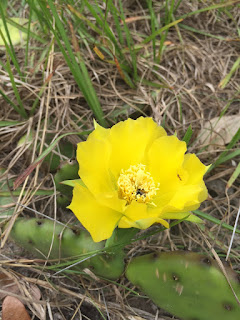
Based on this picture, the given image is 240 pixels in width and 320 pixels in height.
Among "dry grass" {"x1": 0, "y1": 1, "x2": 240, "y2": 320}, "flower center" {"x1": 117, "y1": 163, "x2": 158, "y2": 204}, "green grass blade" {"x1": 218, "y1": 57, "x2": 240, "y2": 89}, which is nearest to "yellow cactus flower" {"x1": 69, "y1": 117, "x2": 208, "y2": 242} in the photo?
"flower center" {"x1": 117, "y1": 163, "x2": 158, "y2": 204}

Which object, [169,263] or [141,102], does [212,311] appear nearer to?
[169,263]

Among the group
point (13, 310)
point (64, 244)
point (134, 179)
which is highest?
point (134, 179)

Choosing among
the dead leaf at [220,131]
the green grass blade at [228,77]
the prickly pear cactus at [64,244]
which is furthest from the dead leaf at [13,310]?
the green grass blade at [228,77]

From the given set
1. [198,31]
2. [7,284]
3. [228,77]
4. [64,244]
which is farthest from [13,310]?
[198,31]

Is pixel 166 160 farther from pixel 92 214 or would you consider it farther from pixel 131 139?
pixel 92 214

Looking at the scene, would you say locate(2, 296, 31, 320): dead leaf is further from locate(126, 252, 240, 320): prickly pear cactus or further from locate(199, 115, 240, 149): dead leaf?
locate(199, 115, 240, 149): dead leaf
